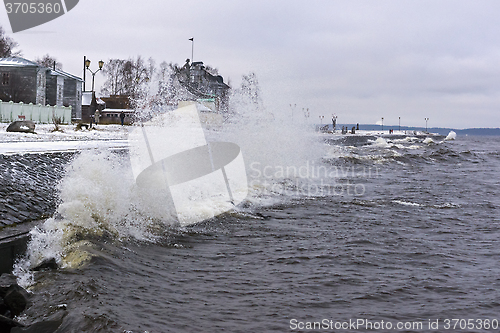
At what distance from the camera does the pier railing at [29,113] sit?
31200mm

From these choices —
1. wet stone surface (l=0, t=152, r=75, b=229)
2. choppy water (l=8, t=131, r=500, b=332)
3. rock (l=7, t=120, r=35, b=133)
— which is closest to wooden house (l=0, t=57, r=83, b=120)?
rock (l=7, t=120, r=35, b=133)

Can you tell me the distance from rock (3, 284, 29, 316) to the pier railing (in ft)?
95.4

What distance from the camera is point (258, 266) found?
7.08 m

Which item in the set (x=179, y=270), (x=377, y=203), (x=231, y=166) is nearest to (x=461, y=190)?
(x=377, y=203)

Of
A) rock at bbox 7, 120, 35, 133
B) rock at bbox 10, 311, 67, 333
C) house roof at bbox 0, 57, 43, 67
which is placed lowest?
rock at bbox 10, 311, 67, 333

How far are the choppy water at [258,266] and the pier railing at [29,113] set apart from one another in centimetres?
2529

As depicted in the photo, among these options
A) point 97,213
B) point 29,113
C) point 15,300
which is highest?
point 29,113

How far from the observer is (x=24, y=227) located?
7820mm

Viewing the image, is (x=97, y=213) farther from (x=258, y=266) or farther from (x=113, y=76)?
(x=113, y=76)

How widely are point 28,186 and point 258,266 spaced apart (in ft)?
19.7

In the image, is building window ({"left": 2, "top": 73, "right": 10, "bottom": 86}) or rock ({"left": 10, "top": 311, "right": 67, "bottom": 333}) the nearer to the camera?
rock ({"left": 10, "top": 311, "right": 67, "bottom": 333})

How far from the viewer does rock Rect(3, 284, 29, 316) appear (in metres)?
5.16

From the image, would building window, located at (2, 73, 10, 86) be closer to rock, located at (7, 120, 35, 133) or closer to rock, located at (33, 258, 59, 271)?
rock, located at (7, 120, 35, 133)

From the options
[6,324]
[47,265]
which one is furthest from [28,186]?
[6,324]
